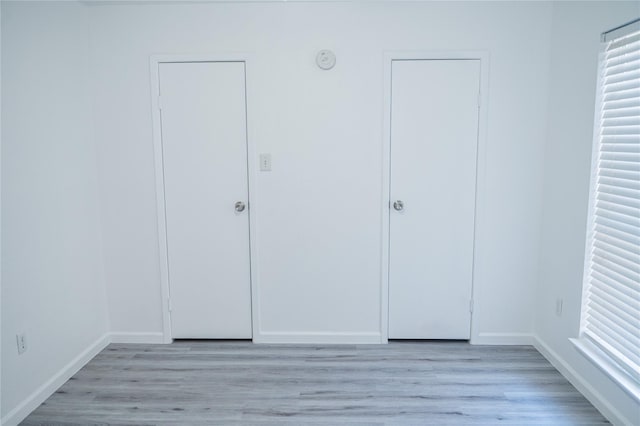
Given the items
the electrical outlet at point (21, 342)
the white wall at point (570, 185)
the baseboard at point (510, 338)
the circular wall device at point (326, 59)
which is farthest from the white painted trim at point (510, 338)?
the electrical outlet at point (21, 342)

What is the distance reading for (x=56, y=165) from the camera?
243 centimetres

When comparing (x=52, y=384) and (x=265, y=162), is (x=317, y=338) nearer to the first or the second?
(x=265, y=162)

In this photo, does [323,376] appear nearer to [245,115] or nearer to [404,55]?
[245,115]

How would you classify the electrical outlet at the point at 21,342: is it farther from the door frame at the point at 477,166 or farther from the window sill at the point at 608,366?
the window sill at the point at 608,366

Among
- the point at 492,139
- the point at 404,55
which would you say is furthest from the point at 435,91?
the point at 492,139

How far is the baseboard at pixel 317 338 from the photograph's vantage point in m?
2.92

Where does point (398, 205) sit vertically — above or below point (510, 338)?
above

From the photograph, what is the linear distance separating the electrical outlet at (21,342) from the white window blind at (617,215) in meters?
3.10

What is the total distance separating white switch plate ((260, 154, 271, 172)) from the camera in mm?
2793

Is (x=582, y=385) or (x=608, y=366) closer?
(x=608, y=366)

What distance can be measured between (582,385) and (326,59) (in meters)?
2.51

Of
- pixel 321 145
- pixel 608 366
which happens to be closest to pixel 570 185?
pixel 608 366

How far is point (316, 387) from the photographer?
239 centimetres

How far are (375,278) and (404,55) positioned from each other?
1.54 metres
